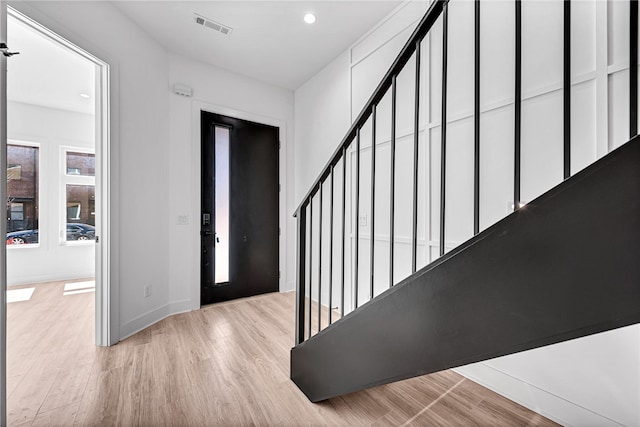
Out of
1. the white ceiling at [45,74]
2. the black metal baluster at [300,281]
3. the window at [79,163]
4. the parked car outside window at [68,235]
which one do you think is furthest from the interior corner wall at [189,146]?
the window at [79,163]

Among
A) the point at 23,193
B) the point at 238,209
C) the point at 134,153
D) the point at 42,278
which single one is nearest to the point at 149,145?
the point at 134,153

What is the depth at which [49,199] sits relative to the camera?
4520mm

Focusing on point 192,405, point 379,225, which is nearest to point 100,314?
point 192,405

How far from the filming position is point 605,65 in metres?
1.36

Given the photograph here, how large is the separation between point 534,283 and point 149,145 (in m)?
3.17

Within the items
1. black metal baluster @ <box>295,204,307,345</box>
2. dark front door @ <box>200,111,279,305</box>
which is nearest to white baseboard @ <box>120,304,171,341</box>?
dark front door @ <box>200,111,279,305</box>

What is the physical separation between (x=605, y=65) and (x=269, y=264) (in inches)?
137

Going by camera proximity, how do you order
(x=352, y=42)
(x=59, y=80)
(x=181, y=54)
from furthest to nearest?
(x=59, y=80)
(x=181, y=54)
(x=352, y=42)

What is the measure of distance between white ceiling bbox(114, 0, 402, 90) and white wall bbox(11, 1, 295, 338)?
0.20m

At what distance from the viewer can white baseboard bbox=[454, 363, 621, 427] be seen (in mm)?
1423

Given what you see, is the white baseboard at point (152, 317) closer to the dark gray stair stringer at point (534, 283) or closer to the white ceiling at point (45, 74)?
the white ceiling at point (45, 74)

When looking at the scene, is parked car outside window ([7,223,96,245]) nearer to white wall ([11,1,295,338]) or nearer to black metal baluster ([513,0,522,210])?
white wall ([11,1,295,338])

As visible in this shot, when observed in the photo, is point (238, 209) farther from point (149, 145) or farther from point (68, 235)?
point (68, 235)

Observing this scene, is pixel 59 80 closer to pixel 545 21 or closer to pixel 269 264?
pixel 269 264
